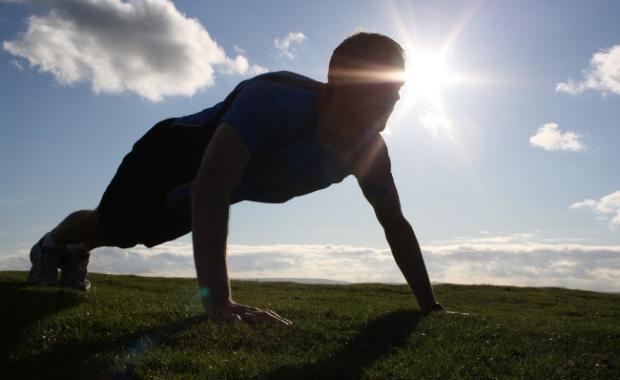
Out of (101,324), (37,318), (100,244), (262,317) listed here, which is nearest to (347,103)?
(262,317)

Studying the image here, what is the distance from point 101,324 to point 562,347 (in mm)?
4424

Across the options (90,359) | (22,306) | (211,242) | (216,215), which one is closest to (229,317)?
(211,242)

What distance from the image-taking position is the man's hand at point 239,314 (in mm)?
4414

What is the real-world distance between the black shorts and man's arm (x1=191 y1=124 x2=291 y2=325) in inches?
56.1

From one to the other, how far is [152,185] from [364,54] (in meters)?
2.94

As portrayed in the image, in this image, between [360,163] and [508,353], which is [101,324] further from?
[508,353]

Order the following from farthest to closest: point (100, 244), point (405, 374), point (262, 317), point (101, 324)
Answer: point (100, 244), point (101, 324), point (262, 317), point (405, 374)

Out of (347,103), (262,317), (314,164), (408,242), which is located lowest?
(262,317)

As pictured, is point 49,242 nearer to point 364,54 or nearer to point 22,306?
point 22,306

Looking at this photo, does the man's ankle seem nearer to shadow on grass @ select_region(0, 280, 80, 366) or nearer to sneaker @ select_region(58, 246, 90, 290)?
sneaker @ select_region(58, 246, 90, 290)

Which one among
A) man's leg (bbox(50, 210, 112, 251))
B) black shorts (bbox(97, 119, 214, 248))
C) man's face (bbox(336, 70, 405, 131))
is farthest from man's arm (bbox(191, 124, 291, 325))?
man's leg (bbox(50, 210, 112, 251))

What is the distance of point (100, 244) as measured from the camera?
750 cm

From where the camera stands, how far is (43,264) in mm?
7773

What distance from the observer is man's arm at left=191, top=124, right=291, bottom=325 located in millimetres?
4355
